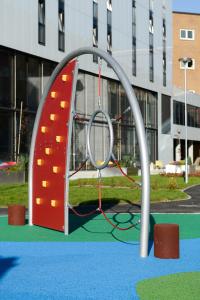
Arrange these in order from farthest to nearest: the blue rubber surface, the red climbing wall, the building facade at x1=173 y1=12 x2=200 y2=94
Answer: the building facade at x1=173 y1=12 x2=200 y2=94
the red climbing wall
the blue rubber surface

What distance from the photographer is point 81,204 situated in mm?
19875

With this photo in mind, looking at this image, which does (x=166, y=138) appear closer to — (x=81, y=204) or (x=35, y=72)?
(x=35, y=72)

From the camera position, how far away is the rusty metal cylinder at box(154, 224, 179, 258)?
31.3 ft

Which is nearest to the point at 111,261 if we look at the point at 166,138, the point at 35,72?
the point at 35,72

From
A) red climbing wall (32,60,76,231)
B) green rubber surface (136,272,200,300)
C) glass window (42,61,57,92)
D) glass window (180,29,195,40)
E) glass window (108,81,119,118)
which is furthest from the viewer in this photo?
glass window (180,29,195,40)

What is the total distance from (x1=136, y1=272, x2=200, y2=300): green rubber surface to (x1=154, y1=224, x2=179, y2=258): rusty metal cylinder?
122cm

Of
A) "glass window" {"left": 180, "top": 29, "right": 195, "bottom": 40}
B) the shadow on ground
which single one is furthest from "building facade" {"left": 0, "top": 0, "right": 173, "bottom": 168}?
the shadow on ground

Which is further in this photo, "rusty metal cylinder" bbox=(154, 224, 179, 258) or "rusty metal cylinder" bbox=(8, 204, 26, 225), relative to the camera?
"rusty metal cylinder" bbox=(8, 204, 26, 225)

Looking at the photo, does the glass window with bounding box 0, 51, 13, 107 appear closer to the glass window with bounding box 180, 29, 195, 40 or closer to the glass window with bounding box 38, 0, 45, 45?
the glass window with bounding box 38, 0, 45, 45

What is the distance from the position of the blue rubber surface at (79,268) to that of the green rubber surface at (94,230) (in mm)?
790

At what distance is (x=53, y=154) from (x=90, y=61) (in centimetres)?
2738

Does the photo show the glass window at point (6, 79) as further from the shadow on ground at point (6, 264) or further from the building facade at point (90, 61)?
the shadow on ground at point (6, 264)

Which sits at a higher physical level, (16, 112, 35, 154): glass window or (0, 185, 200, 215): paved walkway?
(16, 112, 35, 154): glass window

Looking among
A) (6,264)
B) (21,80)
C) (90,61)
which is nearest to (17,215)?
(6,264)
